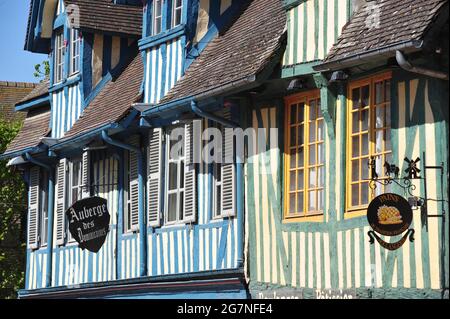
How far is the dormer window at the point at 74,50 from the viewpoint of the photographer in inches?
950

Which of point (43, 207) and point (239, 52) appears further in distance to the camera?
point (43, 207)

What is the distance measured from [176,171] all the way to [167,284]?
1698mm

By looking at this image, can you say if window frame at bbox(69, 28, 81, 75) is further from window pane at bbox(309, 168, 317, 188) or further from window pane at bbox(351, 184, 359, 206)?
window pane at bbox(351, 184, 359, 206)

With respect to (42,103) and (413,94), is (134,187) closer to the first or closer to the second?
(42,103)

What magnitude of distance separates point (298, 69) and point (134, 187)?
19.1ft

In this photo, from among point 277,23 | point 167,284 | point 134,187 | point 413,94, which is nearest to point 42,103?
point 134,187

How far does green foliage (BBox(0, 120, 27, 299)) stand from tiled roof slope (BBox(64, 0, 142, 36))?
25.6ft

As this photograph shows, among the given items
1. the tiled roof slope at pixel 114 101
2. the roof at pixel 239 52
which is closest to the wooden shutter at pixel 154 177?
the tiled roof slope at pixel 114 101

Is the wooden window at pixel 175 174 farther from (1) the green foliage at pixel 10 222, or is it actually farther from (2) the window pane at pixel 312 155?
(1) the green foliage at pixel 10 222

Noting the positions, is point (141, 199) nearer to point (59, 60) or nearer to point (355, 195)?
point (59, 60)

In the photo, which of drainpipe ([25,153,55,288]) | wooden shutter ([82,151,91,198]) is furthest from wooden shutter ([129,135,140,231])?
drainpipe ([25,153,55,288])

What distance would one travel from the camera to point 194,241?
19609 mm

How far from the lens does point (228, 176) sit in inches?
740

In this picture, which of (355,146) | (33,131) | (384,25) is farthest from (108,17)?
(384,25)
